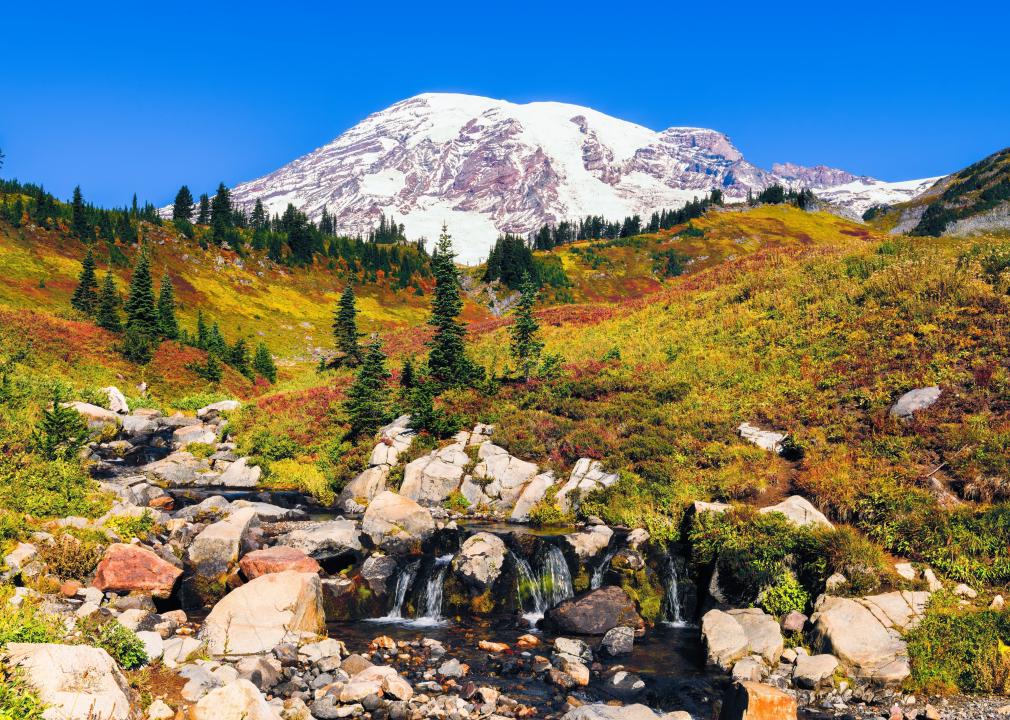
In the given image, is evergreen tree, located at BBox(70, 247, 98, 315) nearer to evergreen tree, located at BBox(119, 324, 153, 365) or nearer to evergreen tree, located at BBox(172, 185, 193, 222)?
evergreen tree, located at BBox(119, 324, 153, 365)

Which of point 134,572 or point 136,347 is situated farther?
point 136,347

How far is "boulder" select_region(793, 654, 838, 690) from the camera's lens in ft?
37.0

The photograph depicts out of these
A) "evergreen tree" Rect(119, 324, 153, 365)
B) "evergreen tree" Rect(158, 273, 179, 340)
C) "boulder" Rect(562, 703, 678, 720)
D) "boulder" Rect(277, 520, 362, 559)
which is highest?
"evergreen tree" Rect(158, 273, 179, 340)

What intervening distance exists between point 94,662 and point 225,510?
13.9 metres

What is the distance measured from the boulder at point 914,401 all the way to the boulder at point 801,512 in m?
6.37

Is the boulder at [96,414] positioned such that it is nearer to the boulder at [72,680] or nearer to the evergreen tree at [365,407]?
the evergreen tree at [365,407]

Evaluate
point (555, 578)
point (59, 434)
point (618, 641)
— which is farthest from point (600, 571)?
point (59, 434)

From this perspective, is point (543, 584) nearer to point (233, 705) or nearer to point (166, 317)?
point (233, 705)

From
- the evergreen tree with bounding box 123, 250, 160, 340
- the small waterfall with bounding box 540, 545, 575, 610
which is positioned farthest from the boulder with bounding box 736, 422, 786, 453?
the evergreen tree with bounding box 123, 250, 160, 340

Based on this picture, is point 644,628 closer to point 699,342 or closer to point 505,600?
point 505,600

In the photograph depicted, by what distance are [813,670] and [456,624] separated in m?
8.20

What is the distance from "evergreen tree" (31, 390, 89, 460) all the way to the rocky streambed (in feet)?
9.13

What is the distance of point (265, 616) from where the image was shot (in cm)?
1267

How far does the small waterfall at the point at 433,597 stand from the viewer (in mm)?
15555
